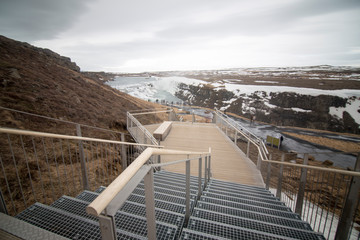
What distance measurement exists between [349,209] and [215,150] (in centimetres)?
642

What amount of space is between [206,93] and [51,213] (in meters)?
67.8

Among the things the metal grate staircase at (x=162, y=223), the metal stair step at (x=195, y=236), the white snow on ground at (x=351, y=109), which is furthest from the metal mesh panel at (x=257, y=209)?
the white snow on ground at (x=351, y=109)

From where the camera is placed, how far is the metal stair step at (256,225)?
231cm

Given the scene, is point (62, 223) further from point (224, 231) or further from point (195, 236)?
point (224, 231)

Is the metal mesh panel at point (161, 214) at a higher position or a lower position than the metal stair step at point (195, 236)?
lower

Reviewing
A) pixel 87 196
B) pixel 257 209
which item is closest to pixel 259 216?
pixel 257 209

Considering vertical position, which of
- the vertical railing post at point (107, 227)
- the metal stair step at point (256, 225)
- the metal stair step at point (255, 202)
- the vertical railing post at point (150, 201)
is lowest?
the metal stair step at point (255, 202)

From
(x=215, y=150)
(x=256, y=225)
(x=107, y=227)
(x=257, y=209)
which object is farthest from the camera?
(x=215, y=150)

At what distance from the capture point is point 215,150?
8.62 m

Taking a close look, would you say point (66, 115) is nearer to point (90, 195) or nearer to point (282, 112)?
point (90, 195)

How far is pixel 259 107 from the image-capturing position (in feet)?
145

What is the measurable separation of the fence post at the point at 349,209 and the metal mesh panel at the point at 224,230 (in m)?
0.92

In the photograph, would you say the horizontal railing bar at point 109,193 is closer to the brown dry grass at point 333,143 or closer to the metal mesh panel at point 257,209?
the metal mesh panel at point 257,209

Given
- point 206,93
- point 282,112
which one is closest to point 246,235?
point 282,112
